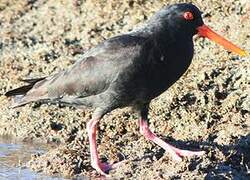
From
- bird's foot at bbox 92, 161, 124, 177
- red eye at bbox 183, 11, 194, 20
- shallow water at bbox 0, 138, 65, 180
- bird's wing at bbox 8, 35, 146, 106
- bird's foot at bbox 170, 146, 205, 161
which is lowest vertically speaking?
shallow water at bbox 0, 138, 65, 180

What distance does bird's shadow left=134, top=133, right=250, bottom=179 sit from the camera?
714 centimetres

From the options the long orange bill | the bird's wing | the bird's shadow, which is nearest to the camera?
the bird's shadow

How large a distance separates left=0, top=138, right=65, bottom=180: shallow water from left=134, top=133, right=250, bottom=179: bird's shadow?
3.65 ft

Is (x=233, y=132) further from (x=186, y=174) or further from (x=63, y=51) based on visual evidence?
(x=63, y=51)

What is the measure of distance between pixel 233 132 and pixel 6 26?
556cm

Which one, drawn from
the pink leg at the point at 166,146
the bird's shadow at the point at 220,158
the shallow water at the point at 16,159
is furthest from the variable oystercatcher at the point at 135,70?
the shallow water at the point at 16,159

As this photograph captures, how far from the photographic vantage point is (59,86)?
315 inches

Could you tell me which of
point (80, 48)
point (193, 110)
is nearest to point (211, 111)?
point (193, 110)

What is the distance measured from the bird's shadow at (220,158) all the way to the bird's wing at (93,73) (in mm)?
882

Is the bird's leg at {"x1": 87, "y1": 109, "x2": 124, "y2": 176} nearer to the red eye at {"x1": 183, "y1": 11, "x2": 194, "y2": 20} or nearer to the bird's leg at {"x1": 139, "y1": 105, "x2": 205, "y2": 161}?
the bird's leg at {"x1": 139, "y1": 105, "x2": 205, "y2": 161}

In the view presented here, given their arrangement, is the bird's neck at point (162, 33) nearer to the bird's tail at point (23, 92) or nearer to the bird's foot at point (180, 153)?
the bird's foot at point (180, 153)

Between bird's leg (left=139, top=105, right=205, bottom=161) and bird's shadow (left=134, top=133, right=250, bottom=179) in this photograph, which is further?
bird's leg (left=139, top=105, right=205, bottom=161)

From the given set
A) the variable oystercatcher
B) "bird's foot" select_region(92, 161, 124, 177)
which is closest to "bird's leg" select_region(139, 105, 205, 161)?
the variable oystercatcher

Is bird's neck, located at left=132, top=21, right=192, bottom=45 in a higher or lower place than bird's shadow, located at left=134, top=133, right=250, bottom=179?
higher
